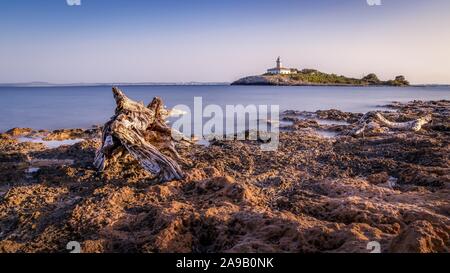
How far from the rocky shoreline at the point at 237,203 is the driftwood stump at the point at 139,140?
0.25m

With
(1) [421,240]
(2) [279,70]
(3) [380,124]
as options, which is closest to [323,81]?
(2) [279,70]

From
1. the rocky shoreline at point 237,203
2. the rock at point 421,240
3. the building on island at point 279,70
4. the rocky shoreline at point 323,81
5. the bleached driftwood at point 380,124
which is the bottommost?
the rocky shoreline at point 237,203

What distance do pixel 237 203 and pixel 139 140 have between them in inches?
101

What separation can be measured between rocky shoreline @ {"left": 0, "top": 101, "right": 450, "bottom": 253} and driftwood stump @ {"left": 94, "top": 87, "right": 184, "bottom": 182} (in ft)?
0.83

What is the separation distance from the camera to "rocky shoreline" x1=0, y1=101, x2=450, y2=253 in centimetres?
374

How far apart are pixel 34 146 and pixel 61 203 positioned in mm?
6011

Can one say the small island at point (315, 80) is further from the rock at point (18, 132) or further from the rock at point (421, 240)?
the rock at point (421, 240)

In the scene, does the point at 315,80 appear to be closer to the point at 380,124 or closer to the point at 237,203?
the point at 380,124

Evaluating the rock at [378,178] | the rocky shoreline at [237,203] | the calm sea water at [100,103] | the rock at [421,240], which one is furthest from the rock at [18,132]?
the rock at [421,240]

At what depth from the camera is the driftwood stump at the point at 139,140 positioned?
6109mm

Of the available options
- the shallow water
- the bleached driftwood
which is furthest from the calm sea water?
the bleached driftwood

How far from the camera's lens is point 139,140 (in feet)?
21.3
